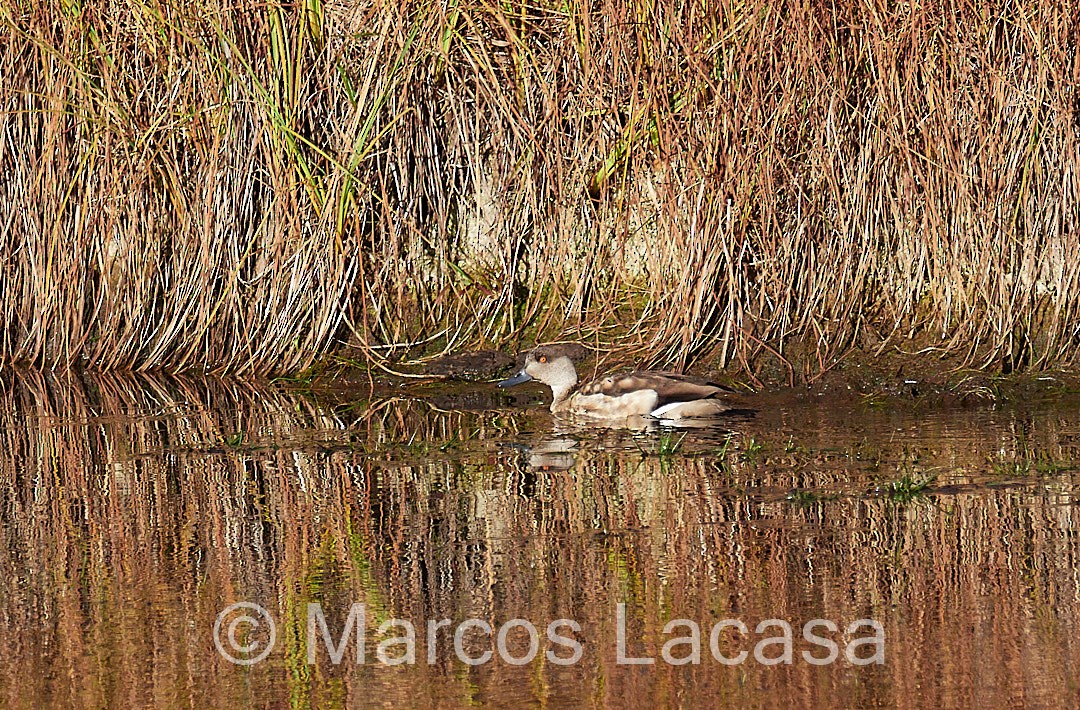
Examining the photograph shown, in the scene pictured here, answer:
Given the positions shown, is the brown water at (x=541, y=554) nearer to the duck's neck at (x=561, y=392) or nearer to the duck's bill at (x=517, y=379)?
the duck's neck at (x=561, y=392)

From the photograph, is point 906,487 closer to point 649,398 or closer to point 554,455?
point 554,455

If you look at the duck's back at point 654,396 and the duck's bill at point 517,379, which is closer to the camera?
the duck's back at point 654,396

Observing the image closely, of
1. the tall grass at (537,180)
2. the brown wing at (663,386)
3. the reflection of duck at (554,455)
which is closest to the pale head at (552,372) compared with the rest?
the brown wing at (663,386)

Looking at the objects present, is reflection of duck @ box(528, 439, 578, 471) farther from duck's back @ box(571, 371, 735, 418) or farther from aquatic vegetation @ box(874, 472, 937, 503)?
aquatic vegetation @ box(874, 472, 937, 503)

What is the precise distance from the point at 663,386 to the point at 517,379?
0.98m

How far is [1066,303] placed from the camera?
7.82 m

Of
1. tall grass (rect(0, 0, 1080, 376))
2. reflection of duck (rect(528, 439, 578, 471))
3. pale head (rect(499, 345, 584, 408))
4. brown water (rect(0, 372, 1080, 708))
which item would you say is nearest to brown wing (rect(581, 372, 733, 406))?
brown water (rect(0, 372, 1080, 708))

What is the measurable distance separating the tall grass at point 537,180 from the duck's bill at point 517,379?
1.95ft

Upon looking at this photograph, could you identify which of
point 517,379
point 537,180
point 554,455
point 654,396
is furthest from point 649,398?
point 537,180

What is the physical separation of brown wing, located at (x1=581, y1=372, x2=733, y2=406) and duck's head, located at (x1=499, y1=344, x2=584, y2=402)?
316 mm

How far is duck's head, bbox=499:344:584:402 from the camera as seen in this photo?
762 centimetres

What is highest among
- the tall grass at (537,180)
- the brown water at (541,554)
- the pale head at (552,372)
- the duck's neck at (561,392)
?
the tall grass at (537,180)

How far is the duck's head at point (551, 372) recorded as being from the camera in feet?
25.0

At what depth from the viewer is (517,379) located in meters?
7.86
